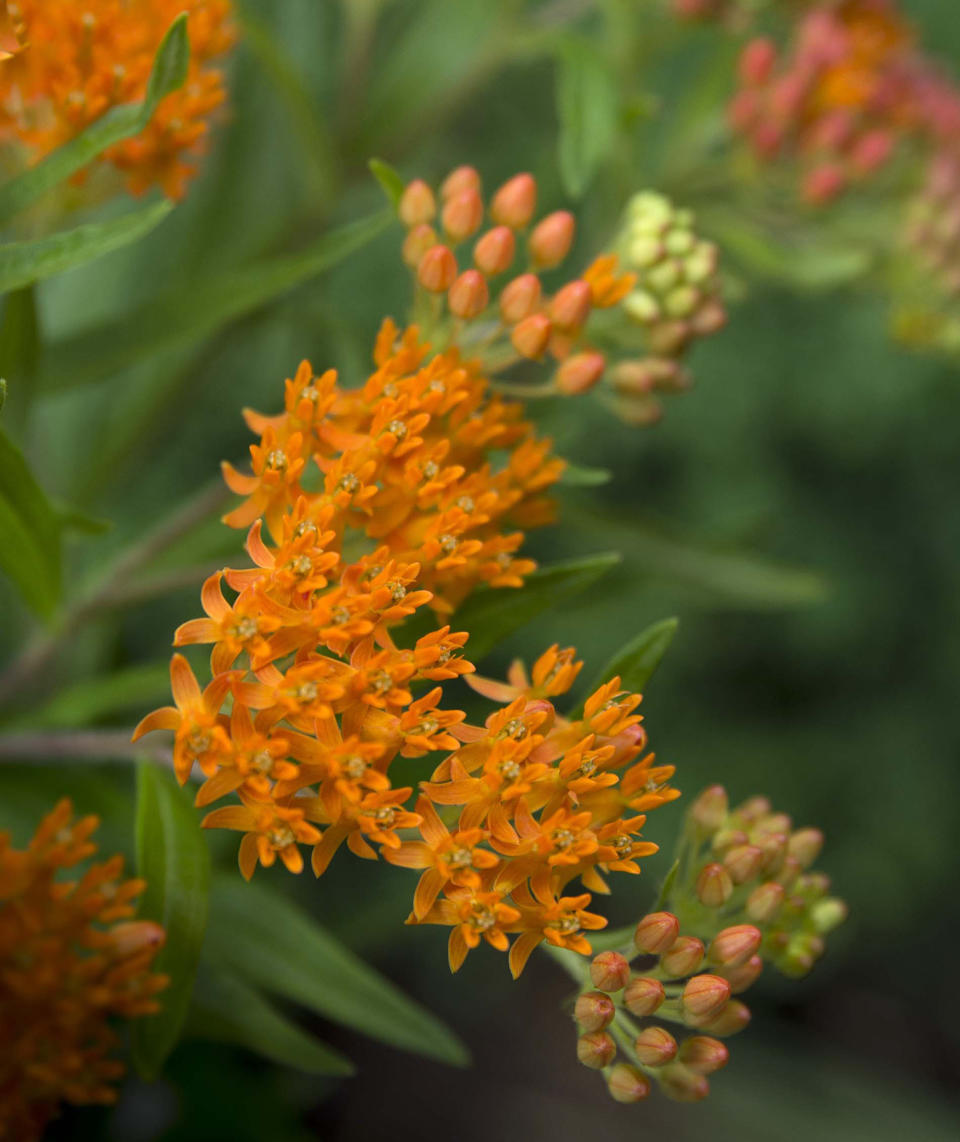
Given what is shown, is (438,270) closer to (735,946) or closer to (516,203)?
(516,203)

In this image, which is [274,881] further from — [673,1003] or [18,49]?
[18,49]

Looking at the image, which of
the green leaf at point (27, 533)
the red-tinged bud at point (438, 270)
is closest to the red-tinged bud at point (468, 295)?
the red-tinged bud at point (438, 270)

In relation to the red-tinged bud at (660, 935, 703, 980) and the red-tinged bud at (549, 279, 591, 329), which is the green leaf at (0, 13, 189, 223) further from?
the red-tinged bud at (660, 935, 703, 980)

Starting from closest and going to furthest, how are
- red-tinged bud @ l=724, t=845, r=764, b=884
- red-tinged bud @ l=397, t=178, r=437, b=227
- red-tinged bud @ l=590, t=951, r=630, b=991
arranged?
red-tinged bud @ l=590, t=951, r=630, b=991 → red-tinged bud @ l=724, t=845, r=764, b=884 → red-tinged bud @ l=397, t=178, r=437, b=227

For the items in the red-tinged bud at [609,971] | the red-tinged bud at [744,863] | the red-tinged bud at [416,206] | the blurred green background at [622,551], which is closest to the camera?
the red-tinged bud at [609,971]

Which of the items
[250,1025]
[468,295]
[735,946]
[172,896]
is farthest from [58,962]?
[468,295]

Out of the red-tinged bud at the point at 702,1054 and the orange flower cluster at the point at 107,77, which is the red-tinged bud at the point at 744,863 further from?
the orange flower cluster at the point at 107,77

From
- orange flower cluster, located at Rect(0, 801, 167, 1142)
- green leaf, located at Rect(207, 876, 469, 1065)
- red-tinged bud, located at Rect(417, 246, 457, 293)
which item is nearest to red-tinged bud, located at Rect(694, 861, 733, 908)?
green leaf, located at Rect(207, 876, 469, 1065)
